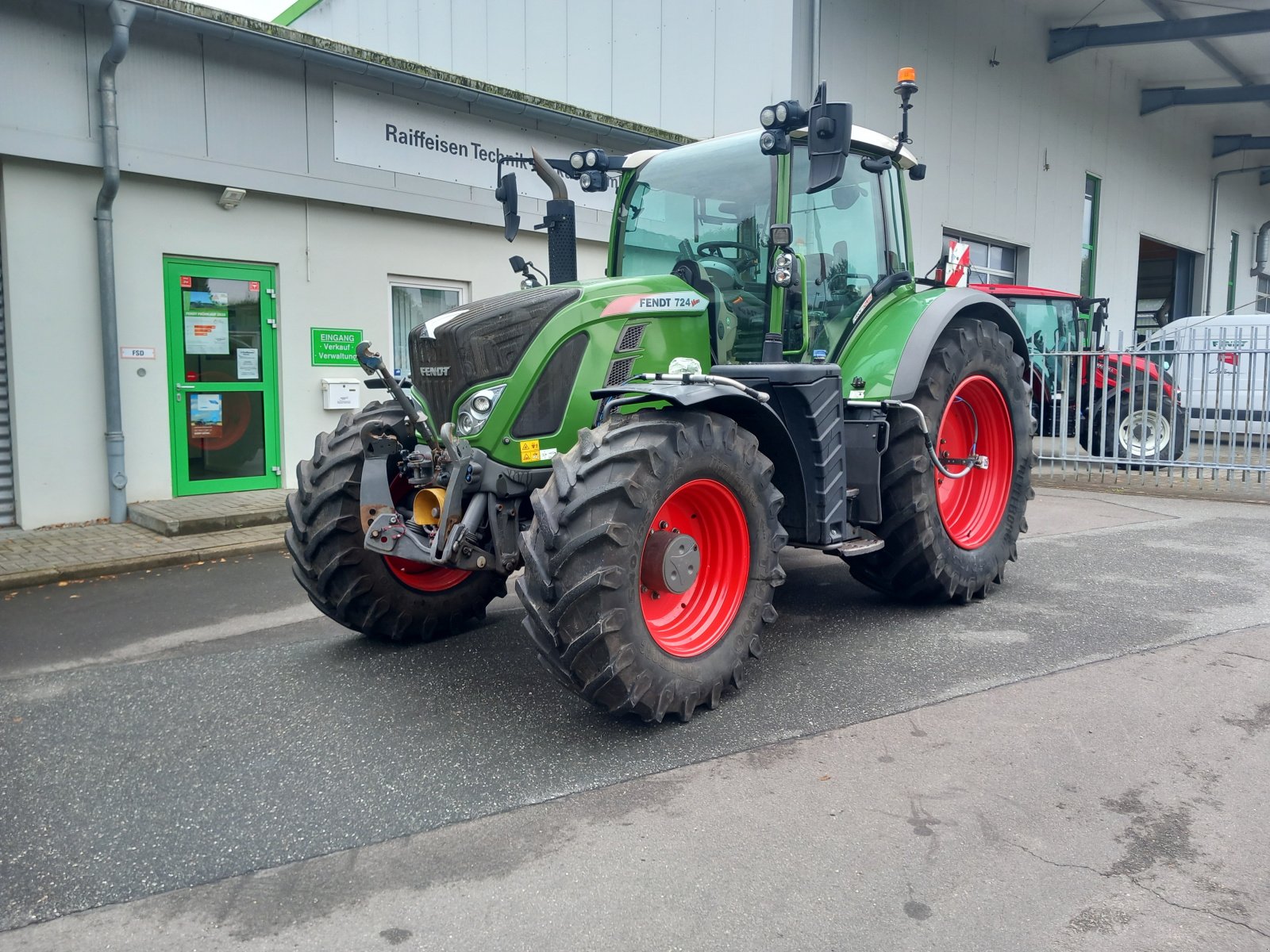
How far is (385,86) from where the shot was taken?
999cm

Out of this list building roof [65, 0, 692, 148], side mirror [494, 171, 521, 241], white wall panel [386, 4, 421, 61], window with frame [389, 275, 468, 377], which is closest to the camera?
side mirror [494, 171, 521, 241]

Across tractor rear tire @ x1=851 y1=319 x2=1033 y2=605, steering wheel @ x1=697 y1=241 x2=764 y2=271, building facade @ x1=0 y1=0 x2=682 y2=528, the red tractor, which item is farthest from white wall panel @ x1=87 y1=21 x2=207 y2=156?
the red tractor

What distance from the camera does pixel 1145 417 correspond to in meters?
11.0

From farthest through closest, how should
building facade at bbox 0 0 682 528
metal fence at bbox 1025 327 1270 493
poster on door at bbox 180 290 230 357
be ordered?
metal fence at bbox 1025 327 1270 493 → poster on door at bbox 180 290 230 357 → building facade at bbox 0 0 682 528

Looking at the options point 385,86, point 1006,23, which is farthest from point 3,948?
point 1006,23

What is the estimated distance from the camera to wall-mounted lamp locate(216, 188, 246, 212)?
888 centimetres

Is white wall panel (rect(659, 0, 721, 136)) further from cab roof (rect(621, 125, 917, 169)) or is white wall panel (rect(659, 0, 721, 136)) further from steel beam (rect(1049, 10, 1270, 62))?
cab roof (rect(621, 125, 917, 169))

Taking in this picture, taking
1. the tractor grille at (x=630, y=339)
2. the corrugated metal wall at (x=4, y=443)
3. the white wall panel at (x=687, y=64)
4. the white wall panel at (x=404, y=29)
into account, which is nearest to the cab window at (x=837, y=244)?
the tractor grille at (x=630, y=339)

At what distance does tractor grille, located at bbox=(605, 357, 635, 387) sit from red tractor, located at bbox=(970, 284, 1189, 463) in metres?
7.76

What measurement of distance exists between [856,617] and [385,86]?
755 cm

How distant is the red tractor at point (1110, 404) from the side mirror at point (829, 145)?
7.40 metres

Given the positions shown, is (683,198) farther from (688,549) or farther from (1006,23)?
(1006,23)

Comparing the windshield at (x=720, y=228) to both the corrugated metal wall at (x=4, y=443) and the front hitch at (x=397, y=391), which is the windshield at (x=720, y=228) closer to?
the front hitch at (x=397, y=391)

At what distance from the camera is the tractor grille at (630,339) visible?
441 centimetres
